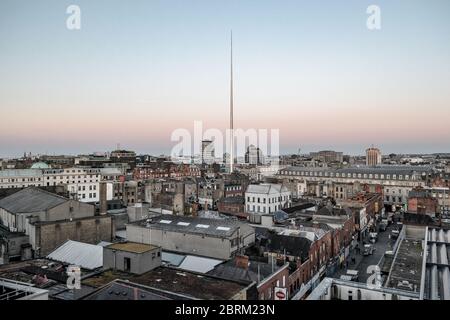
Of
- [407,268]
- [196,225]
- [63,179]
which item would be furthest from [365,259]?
[63,179]

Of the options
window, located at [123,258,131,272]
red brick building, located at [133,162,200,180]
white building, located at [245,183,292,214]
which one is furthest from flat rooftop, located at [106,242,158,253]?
red brick building, located at [133,162,200,180]

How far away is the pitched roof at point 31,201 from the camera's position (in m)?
36.3

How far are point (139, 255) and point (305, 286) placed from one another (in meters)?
14.4

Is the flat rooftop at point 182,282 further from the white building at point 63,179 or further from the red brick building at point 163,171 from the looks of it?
the red brick building at point 163,171

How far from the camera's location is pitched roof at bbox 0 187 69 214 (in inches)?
1428

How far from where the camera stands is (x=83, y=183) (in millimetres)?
78125

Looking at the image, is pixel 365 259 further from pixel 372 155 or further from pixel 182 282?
pixel 372 155

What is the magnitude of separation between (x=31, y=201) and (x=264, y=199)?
30517 mm

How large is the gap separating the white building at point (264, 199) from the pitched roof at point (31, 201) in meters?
26.9
